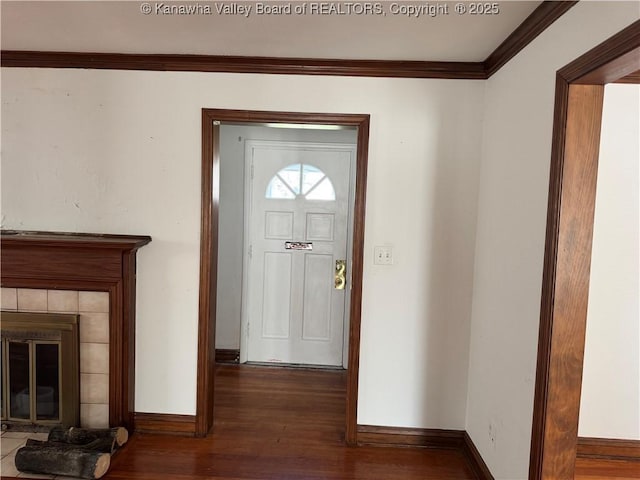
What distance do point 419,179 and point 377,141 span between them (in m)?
0.32

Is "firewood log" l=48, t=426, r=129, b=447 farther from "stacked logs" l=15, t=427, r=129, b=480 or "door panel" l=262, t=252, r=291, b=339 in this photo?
"door panel" l=262, t=252, r=291, b=339

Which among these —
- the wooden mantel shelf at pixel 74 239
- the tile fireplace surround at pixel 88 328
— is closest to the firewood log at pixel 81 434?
the tile fireplace surround at pixel 88 328

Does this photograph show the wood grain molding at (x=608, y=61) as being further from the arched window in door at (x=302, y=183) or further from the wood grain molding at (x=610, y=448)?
the arched window in door at (x=302, y=183)

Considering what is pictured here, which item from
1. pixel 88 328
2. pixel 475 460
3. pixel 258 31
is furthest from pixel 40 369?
pixel 475 460

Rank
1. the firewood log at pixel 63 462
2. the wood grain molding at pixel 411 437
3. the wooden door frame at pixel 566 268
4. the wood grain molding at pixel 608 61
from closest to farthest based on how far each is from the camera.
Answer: the wood grain molding at pixel 608 61 < the wooden door frame at pixel 566 268 < the firewood log at pixel 63 462 < the wood grain molding at pixel 411 437

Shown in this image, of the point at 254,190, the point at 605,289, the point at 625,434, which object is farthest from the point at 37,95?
the point at 625,434

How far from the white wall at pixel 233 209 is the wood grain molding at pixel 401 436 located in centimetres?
161

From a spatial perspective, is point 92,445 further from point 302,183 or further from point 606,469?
point 606,469

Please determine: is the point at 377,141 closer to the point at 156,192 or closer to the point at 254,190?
the point at 156,192

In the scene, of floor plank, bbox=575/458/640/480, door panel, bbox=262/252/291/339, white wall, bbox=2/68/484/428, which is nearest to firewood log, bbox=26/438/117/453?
white wall, bbox=2/68/484/428

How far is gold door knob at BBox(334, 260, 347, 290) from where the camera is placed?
325cm

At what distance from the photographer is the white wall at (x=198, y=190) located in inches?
101

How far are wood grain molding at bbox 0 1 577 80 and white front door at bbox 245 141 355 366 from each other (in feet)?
4.02

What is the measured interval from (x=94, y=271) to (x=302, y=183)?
5.87 ft
